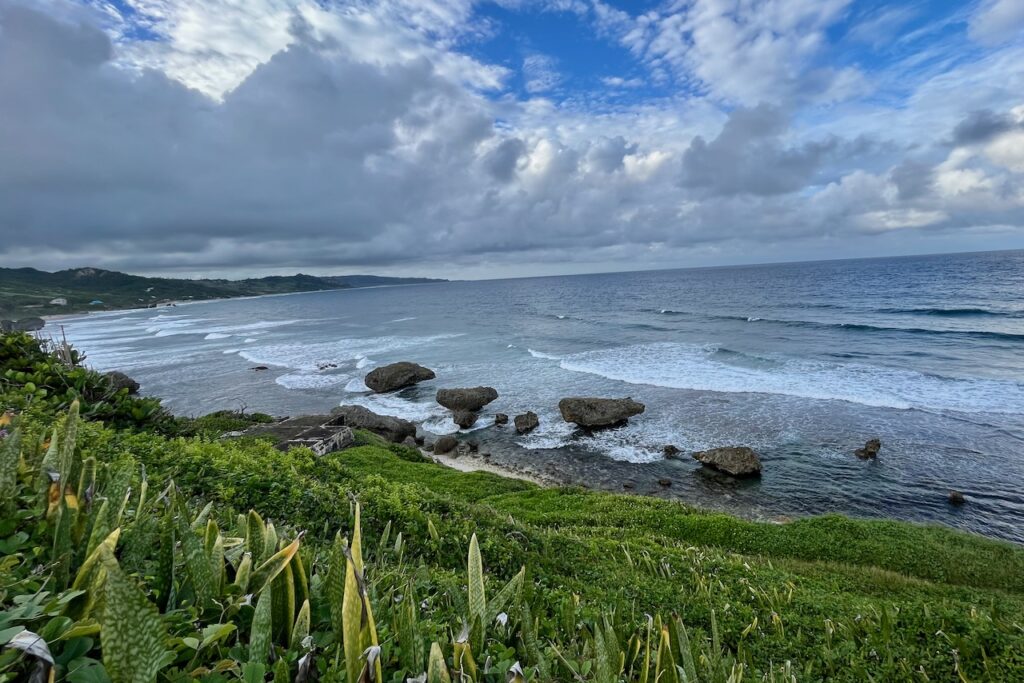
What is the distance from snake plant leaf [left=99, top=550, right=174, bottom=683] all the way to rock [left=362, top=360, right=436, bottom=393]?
3488 centimetres

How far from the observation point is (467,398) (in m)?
29.9

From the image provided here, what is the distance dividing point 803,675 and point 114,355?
67.7 meters

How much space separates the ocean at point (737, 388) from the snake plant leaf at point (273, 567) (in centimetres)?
1261

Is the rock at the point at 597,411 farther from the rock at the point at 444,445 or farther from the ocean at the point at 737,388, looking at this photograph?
the rock at the point at 444,445

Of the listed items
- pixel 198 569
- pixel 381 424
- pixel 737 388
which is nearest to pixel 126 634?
pixel 198 569

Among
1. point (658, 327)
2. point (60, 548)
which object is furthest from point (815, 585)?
point (658, 327)

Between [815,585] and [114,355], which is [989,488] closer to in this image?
[815,585]

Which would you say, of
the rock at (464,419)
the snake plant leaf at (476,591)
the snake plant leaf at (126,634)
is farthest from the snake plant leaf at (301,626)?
the rock at (464,419)

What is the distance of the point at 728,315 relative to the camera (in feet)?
208

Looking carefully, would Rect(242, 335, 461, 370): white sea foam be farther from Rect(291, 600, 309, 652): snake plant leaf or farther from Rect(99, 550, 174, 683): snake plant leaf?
Rect(99, 550, 174, 683): snake plant leaf

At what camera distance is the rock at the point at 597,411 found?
25.6 metres

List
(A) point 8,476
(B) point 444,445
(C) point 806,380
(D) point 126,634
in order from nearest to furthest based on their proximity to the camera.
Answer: (D) point 126,634 → (A) point 8,476 → (B) point 444,445 → (C) point 806,380

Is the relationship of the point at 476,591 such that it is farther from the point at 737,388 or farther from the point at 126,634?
the point at 737,388

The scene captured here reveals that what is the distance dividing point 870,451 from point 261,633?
2417 cm
